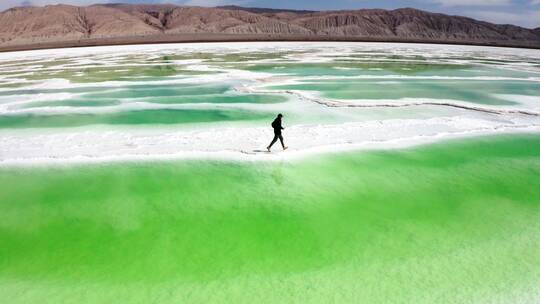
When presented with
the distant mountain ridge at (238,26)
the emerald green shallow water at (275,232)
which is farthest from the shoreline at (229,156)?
the distant mountain ridge at (238,26)

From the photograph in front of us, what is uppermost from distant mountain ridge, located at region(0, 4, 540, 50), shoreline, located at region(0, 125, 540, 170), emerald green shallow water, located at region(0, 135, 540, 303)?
distant mountain ridge, located at region(0, 4, 540, 50)

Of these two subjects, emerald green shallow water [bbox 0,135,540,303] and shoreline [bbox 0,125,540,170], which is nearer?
emerald green shallow water [bbox 0,135,540,303]

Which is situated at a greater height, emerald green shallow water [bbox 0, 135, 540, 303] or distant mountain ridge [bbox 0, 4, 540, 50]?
distant mountain ridge [bbox 0, 4, 540, 50]

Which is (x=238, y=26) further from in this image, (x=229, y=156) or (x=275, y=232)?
(x=275, y=232)

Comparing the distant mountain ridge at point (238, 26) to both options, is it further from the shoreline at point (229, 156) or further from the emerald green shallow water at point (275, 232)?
the emerald green shallow water at point (275, 232)

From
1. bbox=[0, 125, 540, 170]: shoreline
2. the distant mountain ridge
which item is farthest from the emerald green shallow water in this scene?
the distant mountain ridge

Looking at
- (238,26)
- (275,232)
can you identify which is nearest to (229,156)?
(275,232)

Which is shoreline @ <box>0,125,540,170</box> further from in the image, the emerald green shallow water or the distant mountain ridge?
the distant mountain ridge
